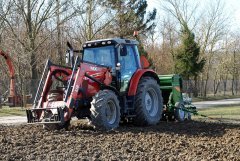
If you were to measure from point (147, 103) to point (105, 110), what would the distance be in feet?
8.00

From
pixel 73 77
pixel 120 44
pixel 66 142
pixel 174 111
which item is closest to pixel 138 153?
pixel 66 142

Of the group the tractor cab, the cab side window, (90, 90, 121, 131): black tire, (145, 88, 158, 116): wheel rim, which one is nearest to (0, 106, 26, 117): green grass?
the tractor cab

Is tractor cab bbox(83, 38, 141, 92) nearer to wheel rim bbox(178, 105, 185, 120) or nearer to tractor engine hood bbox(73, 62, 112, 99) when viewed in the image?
tractor engine hood bbox(73, 62, 112, 99)

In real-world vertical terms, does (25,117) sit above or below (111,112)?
below

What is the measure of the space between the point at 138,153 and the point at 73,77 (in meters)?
4.06

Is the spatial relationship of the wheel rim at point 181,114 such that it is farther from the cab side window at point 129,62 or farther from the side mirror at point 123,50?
the side mirror at point 123,50

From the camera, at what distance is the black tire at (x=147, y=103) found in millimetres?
13172

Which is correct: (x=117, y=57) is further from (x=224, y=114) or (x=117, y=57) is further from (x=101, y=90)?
(x=224, y=114)

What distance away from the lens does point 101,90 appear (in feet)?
40.5

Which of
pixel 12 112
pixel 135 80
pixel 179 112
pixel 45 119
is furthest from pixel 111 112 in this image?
pixel 12 112

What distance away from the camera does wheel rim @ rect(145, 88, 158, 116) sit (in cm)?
1394

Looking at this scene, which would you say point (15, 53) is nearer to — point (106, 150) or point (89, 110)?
point (89, 110)

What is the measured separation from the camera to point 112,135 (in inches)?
425

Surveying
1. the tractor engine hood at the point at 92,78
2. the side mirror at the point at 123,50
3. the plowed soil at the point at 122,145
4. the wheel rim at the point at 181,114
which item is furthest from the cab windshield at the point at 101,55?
the wheel rim at the point at 181,114
